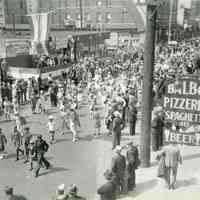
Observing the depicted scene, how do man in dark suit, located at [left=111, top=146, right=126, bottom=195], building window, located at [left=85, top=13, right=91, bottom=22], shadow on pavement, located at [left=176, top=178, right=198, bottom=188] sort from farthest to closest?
1. building window, located at [left=85, top=13, right=91, bottom=22]
2. shadow on pavement, located at [left=176, top=178, right=198, bottom=188]
3. man in dark suit, located at [left=111, top=146, right=126, bottom=195]

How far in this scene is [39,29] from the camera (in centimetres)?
2919

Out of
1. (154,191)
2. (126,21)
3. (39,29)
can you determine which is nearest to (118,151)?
(154,191)

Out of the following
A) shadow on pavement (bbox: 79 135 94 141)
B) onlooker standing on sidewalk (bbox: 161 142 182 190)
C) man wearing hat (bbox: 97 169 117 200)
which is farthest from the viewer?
shadow on pavement (bbox: 79 135 94 141)

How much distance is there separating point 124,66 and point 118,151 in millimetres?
22020

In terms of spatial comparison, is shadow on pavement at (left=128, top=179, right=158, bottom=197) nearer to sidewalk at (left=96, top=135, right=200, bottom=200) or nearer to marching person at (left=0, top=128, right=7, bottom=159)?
sidewalk at (left=96, top=135, right=200, bottom=200)

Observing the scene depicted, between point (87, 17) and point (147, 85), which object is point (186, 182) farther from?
point (87, 17)

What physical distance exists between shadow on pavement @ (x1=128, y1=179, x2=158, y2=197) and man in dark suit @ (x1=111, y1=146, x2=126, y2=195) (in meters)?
0.45

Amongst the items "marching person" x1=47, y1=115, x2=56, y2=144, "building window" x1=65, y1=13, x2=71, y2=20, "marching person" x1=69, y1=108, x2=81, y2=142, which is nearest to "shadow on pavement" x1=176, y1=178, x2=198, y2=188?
"marching person" x1=69, y1=108, x2=81, y2=142

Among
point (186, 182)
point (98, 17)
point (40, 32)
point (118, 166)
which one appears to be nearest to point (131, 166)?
point (118, 166)

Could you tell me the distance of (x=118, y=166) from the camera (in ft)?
32.2

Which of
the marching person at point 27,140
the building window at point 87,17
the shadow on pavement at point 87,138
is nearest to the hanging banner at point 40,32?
the shadow on pavement at point 87,138

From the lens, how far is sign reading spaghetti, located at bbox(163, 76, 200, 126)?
46.0ft

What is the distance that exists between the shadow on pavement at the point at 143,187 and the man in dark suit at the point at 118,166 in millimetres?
452

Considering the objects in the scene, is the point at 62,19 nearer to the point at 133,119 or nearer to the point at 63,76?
the point at 63,76
